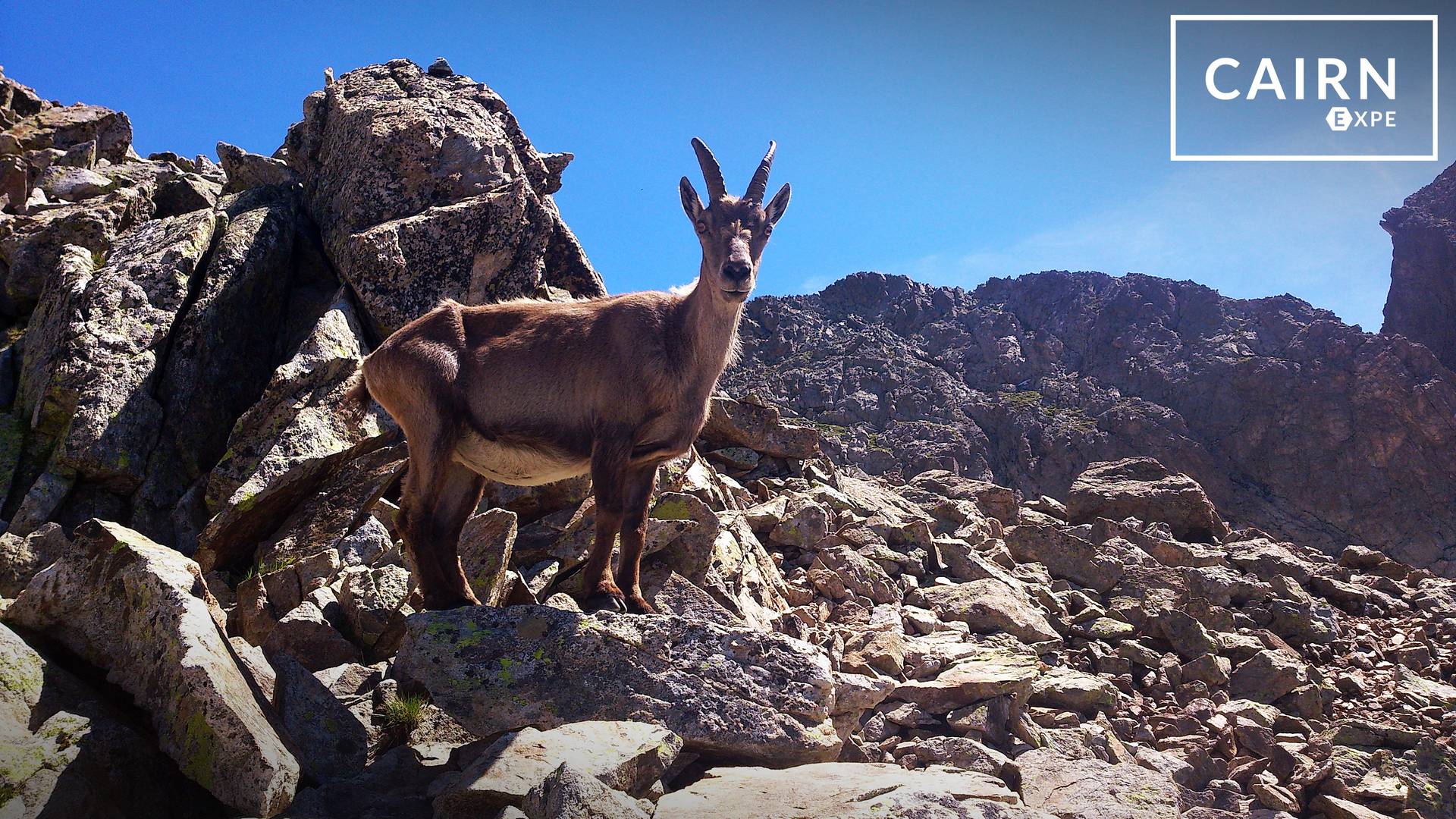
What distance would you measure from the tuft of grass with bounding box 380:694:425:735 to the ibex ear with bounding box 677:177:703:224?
4.99 meters

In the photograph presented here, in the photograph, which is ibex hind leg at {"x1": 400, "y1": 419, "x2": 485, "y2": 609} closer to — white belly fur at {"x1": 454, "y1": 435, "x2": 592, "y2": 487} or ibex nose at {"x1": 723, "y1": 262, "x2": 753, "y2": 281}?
Answer: white belly fur at {"x1": 454, "y1": 435, "x2": 592, "y2": 487}

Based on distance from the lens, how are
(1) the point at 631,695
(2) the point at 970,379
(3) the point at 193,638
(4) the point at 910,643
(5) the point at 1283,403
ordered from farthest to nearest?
1. (2) the point at 970,379
2. (5) the point at 1283,403
3. (4) the point at 910,643
4. (1) the point at 631,695
5. (3) the point at 193,638

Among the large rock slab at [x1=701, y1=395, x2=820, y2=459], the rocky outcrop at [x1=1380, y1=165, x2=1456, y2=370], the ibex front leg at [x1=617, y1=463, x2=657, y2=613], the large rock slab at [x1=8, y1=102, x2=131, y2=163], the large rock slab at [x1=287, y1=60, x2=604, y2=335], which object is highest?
the rocky outcrop at [x1=1380, y1=165, x2=1456, y2=370]

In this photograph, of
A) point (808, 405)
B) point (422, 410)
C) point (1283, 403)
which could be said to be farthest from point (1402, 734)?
point (1283, 403)

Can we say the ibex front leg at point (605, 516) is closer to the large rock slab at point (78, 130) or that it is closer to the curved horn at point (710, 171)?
the curved horn at point (710, 171)

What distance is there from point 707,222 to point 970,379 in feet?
339

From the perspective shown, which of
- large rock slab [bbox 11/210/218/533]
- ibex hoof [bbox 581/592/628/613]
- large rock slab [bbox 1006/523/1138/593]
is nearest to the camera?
ibex hoof [bbox 581/592/628/613]

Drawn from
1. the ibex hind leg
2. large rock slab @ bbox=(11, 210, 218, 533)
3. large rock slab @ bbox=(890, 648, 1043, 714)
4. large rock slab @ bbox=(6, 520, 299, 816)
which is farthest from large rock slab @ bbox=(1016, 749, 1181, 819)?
large rock slab @ bbox=(11, 210, 218, 533)

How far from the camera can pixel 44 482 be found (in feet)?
33.8

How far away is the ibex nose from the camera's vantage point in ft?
25.2

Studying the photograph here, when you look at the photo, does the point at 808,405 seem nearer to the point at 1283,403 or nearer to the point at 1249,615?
the point at 1283,403

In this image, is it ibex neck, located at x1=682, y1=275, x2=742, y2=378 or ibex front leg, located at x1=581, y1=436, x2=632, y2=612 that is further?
ibex neck, located at x1=682, y1=275, x2=742, y2=378

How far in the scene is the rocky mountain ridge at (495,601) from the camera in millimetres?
5254

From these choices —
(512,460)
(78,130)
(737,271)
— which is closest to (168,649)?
(512,460)
